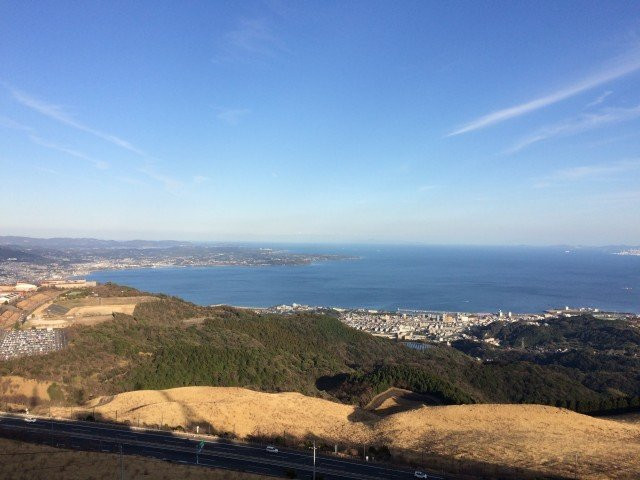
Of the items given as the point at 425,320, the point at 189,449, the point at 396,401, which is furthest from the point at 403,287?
the point at 189,449

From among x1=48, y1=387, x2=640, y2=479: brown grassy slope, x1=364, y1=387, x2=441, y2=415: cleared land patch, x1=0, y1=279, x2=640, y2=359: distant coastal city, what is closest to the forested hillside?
x1=364, y1=387, x2=441, y2=415: cleared land patch

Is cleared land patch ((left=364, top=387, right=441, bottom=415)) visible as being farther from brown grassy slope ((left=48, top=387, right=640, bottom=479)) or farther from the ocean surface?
the ocean surface

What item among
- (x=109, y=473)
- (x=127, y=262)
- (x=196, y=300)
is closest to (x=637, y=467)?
(x=109, y=473)

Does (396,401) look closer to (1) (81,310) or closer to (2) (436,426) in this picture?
(2) (436,426)

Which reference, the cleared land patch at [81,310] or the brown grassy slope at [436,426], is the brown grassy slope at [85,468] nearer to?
the brown grassy slope at [436,426]

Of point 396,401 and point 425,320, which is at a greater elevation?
point 396,401

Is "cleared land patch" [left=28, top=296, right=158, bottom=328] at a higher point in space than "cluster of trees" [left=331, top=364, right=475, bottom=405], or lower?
higher
